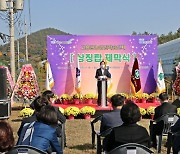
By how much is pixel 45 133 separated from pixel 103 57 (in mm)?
11684

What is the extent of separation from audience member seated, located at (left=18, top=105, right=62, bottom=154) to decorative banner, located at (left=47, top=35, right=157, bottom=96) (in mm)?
11332

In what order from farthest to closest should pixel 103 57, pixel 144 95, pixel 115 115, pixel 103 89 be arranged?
pixel 103 57 < pixel 144 95 < pixel 103 89 < pixel 115 115

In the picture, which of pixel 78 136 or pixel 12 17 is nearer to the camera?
pixel 78 136

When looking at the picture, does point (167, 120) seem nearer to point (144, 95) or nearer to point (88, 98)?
point (88, 98)

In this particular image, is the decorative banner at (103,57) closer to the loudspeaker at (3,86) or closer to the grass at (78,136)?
the grass at (78,136)

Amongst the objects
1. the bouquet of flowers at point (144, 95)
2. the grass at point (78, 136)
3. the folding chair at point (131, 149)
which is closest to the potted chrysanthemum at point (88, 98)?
the bouquet of flowers at point (144, 95)

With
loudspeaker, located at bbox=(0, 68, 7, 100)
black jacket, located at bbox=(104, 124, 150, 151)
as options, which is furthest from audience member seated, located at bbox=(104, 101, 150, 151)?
loudspeaker, located at bbox=(0, 68, 7, 100)

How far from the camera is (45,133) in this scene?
3932 millimetres

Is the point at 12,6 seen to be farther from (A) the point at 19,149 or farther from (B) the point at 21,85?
(A) the point at 19,149

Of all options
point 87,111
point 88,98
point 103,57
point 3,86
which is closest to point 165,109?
point 3,86

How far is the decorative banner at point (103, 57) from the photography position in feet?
50.4

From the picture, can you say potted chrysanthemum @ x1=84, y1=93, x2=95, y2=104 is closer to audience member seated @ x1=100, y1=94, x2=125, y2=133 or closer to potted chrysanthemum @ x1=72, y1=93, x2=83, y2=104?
potted chrysanthemum @ x1=72, y1=93, x2=83, y2=104

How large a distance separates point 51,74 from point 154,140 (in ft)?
27.7

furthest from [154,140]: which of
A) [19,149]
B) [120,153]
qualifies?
[19,149]
